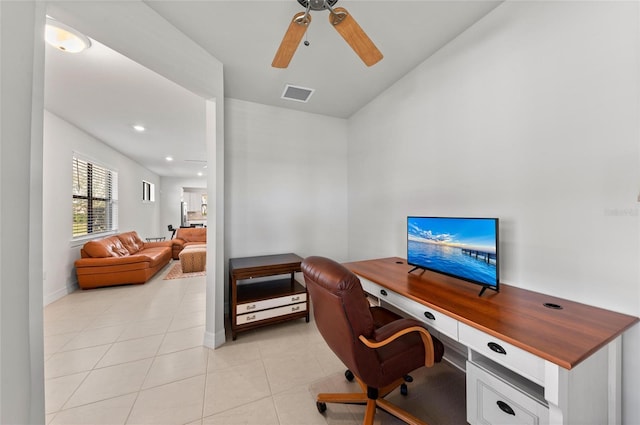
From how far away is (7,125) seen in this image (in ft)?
2.59

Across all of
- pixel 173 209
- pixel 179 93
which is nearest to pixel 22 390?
pixel 179 93

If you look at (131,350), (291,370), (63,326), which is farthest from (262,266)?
(63,326)

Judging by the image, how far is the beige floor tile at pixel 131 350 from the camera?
2.05m

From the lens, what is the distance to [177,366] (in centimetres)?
197

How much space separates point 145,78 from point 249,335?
10.1 feet

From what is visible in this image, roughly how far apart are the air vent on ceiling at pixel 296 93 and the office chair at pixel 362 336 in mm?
2291

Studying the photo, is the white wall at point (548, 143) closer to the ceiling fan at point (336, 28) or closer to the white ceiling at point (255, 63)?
the white ceiling at point (255, 63)

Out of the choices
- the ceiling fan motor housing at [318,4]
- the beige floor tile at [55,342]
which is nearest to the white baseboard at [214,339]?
the beige floor tile at [55,342]

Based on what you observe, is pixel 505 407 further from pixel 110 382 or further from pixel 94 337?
pixel 94 337

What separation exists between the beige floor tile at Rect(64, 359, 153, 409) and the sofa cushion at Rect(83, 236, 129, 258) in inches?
119

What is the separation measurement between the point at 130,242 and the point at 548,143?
23.3 ft

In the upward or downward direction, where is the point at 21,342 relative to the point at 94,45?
downward

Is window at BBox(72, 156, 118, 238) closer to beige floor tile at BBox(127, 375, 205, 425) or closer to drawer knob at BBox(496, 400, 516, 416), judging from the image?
beige floor tile at BBox(127, 375, 205, 425)

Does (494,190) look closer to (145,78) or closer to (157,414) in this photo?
(157,414)
